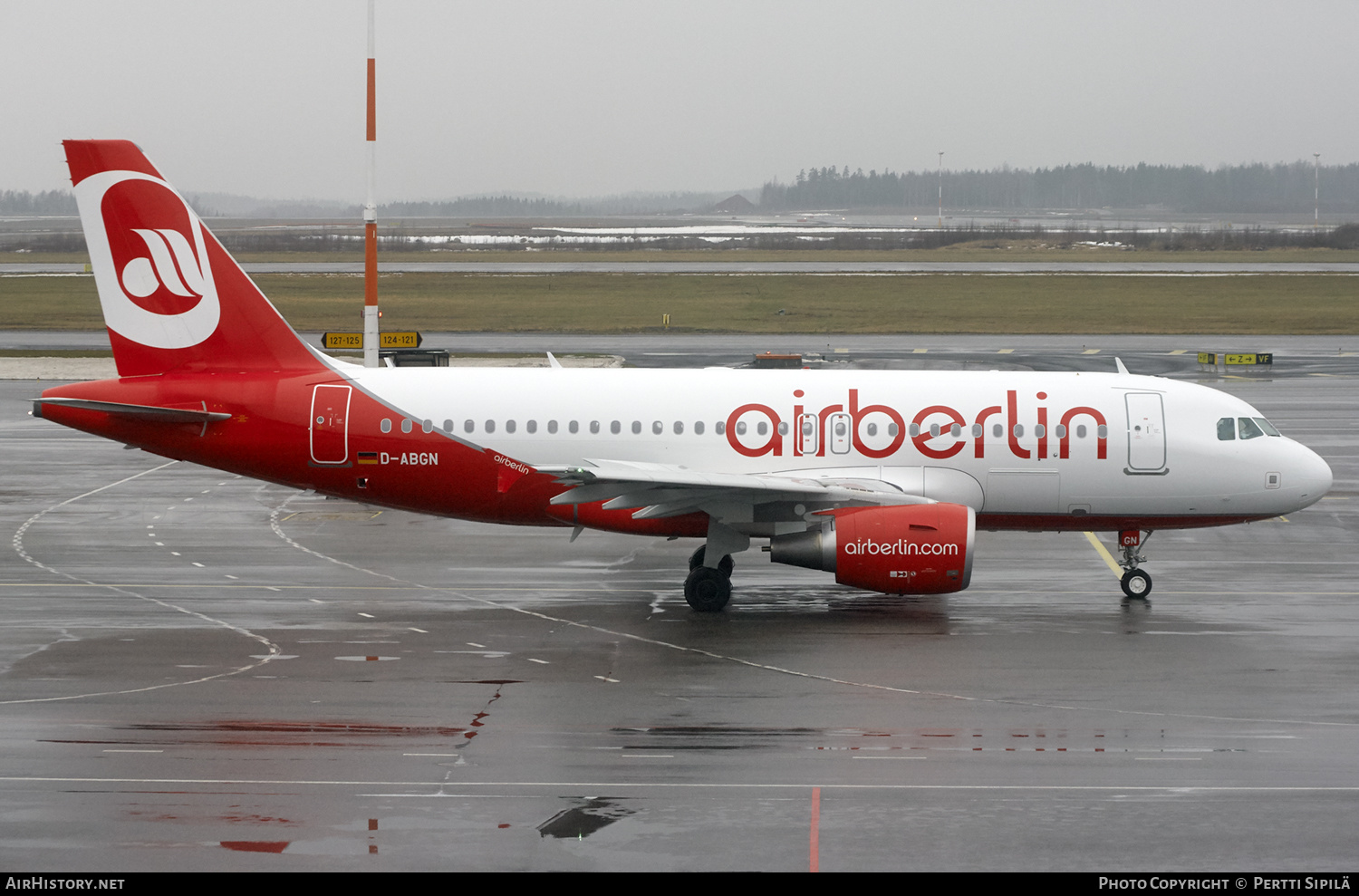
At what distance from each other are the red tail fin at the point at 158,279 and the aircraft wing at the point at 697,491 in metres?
6.73

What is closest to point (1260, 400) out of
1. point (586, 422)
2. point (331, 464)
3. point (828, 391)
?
point (828, 391)

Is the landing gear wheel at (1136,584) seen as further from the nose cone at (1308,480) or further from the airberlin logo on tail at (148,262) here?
the airberlin logo on tail at (148,262)

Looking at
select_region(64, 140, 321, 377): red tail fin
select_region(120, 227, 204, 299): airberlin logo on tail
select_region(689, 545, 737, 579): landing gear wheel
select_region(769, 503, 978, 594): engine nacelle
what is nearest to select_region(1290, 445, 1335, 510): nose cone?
select_region(769, 503, 978, 594): engine nacelle

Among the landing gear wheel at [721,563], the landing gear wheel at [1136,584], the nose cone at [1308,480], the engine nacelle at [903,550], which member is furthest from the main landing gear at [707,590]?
the nose cone at [1308,480]

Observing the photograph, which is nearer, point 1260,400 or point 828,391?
point 828,391

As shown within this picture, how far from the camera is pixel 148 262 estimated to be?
82.2 feet

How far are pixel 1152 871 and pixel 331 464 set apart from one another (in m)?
16.5

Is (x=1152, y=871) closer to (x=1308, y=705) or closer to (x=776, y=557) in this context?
(x=1308, y=705)

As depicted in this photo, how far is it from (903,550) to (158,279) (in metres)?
14.4

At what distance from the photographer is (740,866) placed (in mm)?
13406

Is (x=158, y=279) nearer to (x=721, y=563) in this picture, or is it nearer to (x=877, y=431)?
(x=721, y=563)

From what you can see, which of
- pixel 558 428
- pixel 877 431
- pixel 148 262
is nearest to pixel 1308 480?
pixel 877 431

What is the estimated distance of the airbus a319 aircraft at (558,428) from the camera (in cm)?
2488

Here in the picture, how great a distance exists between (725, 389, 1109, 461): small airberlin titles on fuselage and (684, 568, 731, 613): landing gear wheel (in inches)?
97.0
